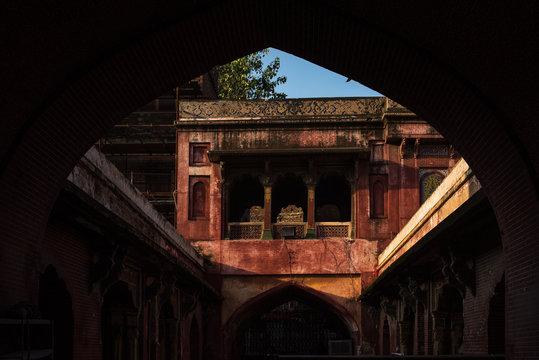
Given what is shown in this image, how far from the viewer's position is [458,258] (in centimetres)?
1007

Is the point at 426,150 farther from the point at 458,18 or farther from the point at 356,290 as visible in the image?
the point at 458,18

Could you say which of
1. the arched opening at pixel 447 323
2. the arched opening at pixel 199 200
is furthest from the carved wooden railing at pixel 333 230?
the arched opening at pixel 447 323

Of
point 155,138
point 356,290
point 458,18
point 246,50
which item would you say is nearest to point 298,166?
point 356,290

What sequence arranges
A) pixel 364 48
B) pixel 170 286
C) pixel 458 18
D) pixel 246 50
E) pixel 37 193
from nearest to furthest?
pixel 458 18, pixel 37 193, pixel 364 48, pixel 246 50, pixel 170 286

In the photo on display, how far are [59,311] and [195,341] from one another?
10559mm

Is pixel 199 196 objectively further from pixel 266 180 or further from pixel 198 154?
pixel 266 180

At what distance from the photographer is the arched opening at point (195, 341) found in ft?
63.0

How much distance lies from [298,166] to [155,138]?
7.00m

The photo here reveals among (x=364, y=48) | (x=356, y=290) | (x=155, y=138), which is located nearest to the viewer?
(x=364, y=48)

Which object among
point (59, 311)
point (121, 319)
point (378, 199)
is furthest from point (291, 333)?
point (59, 311)

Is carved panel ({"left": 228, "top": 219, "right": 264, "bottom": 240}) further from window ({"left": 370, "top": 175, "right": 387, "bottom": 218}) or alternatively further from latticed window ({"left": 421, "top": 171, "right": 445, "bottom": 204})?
latticed window ({"left": 421, "top": 171, "right": 445, "bottom": 204})

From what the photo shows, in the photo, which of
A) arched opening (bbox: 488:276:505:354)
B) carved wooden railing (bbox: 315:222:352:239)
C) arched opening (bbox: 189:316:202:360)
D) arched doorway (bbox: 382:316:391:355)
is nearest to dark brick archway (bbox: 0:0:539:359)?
arched opening (bbox: 488:276:505:354)

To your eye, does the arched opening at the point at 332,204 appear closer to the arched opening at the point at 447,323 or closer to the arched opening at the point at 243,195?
the arched opening at the point at 243,195

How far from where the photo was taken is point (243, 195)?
24.8 metres
